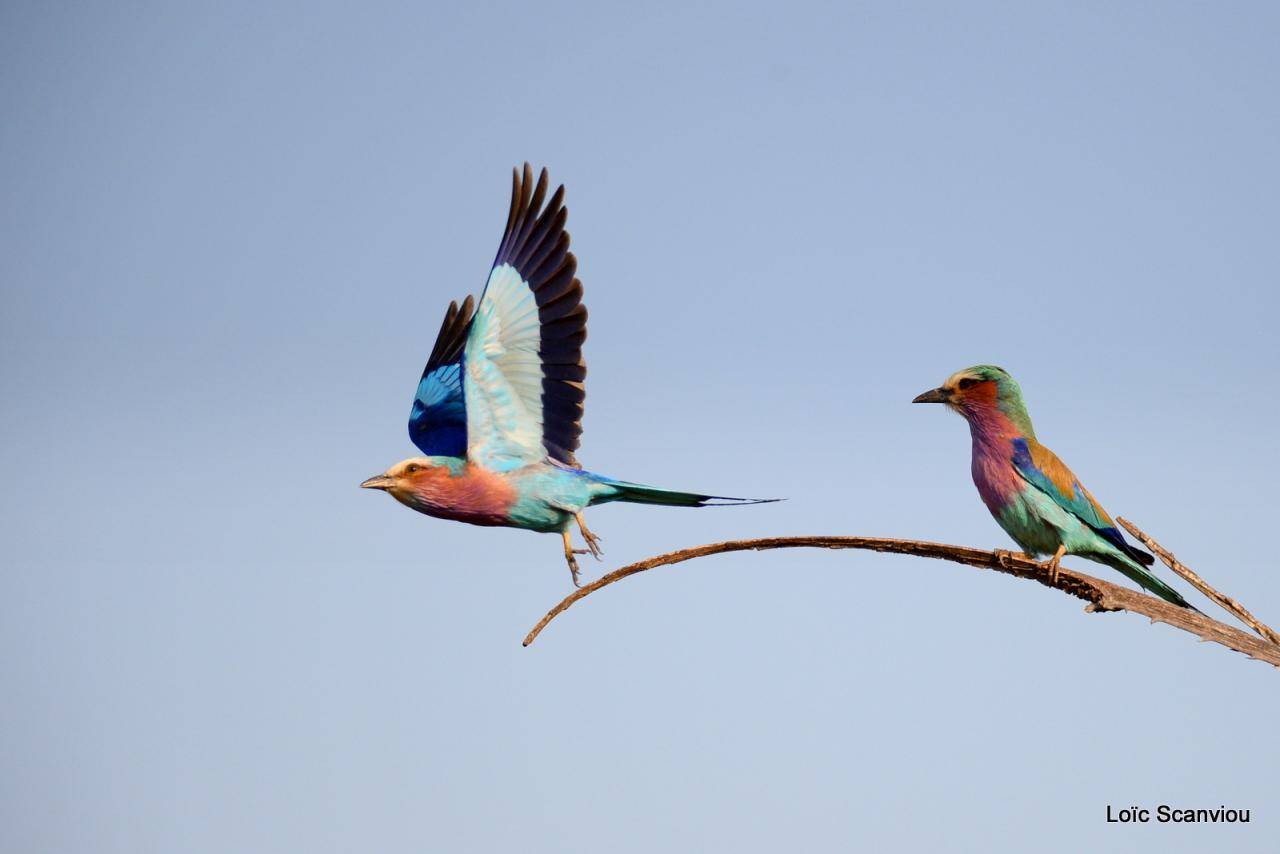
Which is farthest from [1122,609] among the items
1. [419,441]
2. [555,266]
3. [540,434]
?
[419,441]

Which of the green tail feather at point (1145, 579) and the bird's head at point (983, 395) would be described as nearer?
the green tail feather at point (1145, 579)

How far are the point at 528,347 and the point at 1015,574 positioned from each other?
271 centimetres

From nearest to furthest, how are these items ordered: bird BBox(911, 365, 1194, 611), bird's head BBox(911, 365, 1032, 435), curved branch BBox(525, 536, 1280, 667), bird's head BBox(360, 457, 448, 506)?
curved branch BBox(525, 536, 1280, 667) → bird's head BBox(360, 457, 448, 506) → bird BBox(911, 365, 1194, 611) → bird's head BBox(911, 365, 1032, 435)

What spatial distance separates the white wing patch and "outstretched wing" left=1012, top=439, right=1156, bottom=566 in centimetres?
256

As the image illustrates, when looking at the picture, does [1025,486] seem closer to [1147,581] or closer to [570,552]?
[1147,581]

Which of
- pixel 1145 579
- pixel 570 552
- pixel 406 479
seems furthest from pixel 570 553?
pixel 1145 579

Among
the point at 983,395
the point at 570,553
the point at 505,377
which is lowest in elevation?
the point at 570,553

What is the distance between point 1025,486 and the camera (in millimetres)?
6582

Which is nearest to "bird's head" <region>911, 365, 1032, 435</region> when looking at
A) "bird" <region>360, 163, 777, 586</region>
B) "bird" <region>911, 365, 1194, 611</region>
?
"bird" <region>911, 365, 1194, 611</region>

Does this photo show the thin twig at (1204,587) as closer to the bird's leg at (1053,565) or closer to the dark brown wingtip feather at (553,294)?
the bird's leg at (1053,565)

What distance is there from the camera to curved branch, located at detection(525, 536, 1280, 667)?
Result: 5.15m

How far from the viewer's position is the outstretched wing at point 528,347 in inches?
249

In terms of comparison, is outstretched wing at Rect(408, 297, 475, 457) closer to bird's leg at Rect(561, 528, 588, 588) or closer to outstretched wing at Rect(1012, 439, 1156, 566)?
bird's leg at Rect(561, 528, 588, 588)

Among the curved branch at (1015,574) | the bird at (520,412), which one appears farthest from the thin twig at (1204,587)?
the bird at (520,412)
